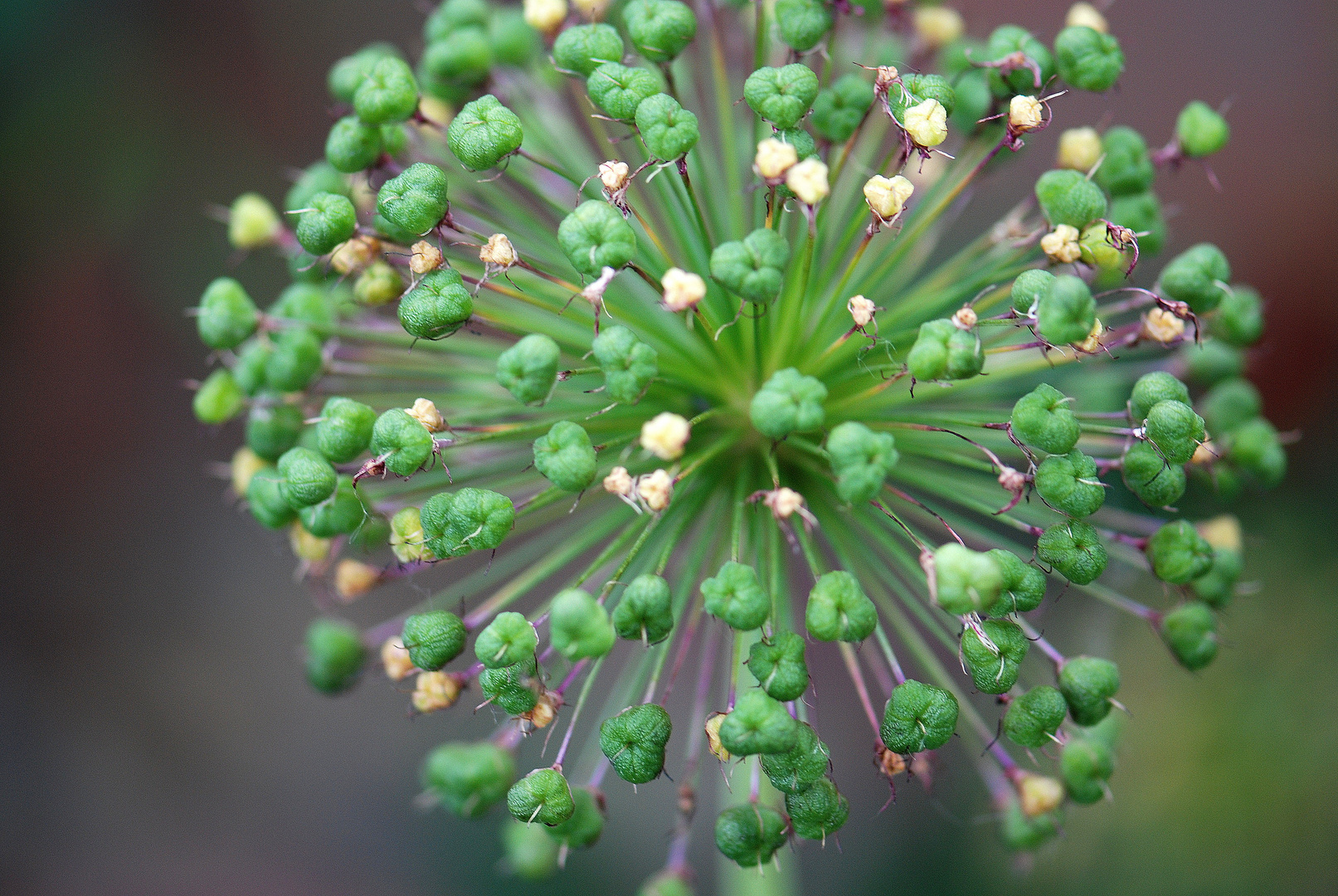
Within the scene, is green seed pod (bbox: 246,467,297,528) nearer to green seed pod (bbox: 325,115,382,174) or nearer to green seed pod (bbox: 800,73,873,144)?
green seed pod (bbox: 325,115,382,174)

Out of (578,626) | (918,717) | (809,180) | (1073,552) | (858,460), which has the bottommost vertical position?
(918,717)

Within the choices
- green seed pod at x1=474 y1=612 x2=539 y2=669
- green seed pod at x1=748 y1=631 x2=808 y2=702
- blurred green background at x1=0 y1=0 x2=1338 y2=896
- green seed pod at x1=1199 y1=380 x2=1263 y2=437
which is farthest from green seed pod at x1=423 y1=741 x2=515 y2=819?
blurred green background at x1=0 y1=0 x2=1338 y2=896

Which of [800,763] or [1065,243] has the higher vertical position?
[1065,243]

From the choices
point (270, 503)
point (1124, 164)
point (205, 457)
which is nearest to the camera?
point (270, 503)

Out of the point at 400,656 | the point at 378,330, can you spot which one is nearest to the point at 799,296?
the point at 378,330

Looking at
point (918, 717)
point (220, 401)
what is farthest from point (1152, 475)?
point (220, 401)

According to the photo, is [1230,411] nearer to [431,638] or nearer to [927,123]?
[927,123]
